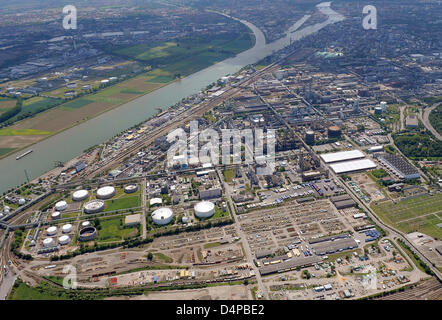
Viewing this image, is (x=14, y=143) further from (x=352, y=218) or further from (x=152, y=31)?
(x=152, y=31)

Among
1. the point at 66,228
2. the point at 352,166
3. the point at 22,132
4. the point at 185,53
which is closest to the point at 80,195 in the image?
the point at 66,228

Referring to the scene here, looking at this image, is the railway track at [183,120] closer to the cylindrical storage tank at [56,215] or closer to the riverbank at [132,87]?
the cylindrical storage tank at [56,215]

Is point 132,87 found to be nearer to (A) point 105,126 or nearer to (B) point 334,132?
(A) point 105,126

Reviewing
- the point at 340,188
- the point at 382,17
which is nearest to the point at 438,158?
the point at 340,188

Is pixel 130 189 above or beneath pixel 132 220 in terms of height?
above

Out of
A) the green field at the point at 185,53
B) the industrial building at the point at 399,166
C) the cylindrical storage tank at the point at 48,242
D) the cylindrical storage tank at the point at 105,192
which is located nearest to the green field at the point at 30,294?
the cylindrical storage tank at the point at 48,242

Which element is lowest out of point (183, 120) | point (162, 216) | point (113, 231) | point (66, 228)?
point (113, 231)
